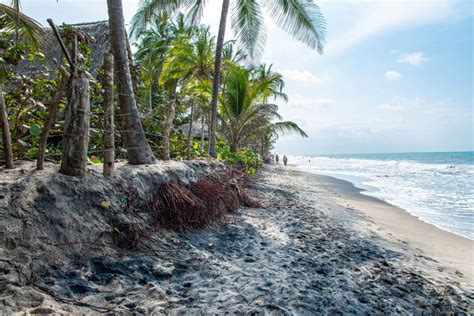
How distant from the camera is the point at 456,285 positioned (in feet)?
9.45

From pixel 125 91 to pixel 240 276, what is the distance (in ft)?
9.88

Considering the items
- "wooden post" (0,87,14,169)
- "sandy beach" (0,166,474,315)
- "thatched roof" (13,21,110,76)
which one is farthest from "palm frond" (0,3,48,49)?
"sandy beach" (0,166,474,315)

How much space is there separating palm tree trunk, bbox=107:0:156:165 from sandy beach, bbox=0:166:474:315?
1.38 meters

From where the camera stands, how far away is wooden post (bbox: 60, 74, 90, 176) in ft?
9.01

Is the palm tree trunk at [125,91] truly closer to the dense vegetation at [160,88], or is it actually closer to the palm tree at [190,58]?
the dense vegetation at [160,88]

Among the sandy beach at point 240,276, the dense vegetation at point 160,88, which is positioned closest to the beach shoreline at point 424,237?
the sandy beach at point 240,276

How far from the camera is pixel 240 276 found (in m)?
2.60

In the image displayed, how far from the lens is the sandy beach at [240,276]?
198cm

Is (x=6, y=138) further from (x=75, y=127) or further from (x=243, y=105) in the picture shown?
(x=243, y=105)

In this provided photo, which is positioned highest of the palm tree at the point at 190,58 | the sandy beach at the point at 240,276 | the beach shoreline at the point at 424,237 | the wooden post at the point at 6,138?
the palm tree at the point at 190,58

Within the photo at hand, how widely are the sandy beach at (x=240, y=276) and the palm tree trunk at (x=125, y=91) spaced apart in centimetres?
138

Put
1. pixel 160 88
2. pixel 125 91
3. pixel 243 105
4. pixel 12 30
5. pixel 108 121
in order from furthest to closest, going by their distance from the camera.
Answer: pixel 160 88 → pixel 243 105 → pixel 12 30 → pixel 125 91 → pixel 108 121

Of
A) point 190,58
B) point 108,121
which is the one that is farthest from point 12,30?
point 190,58

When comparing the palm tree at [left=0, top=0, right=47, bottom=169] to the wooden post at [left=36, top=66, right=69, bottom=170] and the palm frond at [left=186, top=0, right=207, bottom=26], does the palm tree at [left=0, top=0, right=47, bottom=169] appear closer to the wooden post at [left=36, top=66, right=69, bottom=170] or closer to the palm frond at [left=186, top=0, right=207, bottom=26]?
the wooden post at [left=36, top=66, right=69, bottom=170]
